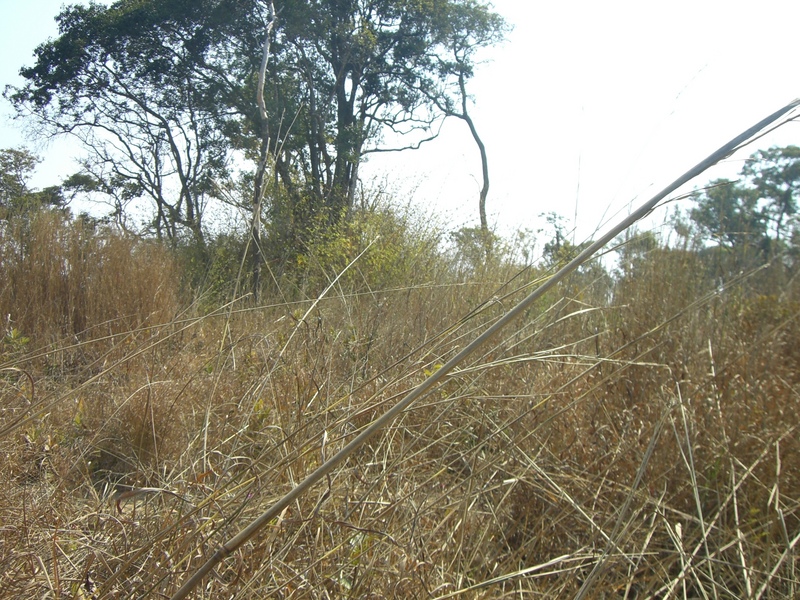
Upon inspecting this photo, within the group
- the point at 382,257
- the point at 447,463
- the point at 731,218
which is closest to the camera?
the point at 447,463

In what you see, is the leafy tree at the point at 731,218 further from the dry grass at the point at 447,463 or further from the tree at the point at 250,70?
the tree at the point at 250,70

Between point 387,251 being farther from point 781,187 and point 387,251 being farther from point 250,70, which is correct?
point 250,70

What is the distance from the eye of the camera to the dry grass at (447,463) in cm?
103

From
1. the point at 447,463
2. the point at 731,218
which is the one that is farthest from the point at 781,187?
the point at 447,463

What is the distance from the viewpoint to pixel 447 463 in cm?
184

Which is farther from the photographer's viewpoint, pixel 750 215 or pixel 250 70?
pixel 250 70

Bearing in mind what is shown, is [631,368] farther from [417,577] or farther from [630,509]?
[417,577]

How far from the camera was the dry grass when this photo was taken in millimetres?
1025

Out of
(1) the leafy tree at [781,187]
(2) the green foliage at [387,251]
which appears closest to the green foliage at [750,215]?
(1) the leafy tree at [781,187]

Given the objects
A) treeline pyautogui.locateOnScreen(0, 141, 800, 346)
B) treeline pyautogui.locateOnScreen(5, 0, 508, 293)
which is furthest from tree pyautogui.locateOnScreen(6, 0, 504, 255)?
treeline pyautogui.locateOnScreen(0, 141, 800, 346)

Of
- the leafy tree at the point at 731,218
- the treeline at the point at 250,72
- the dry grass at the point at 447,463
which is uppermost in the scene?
the treeline at the point at 250,72

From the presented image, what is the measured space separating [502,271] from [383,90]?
11797 mm

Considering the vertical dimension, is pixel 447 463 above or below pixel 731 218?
below

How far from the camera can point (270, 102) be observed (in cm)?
1314
